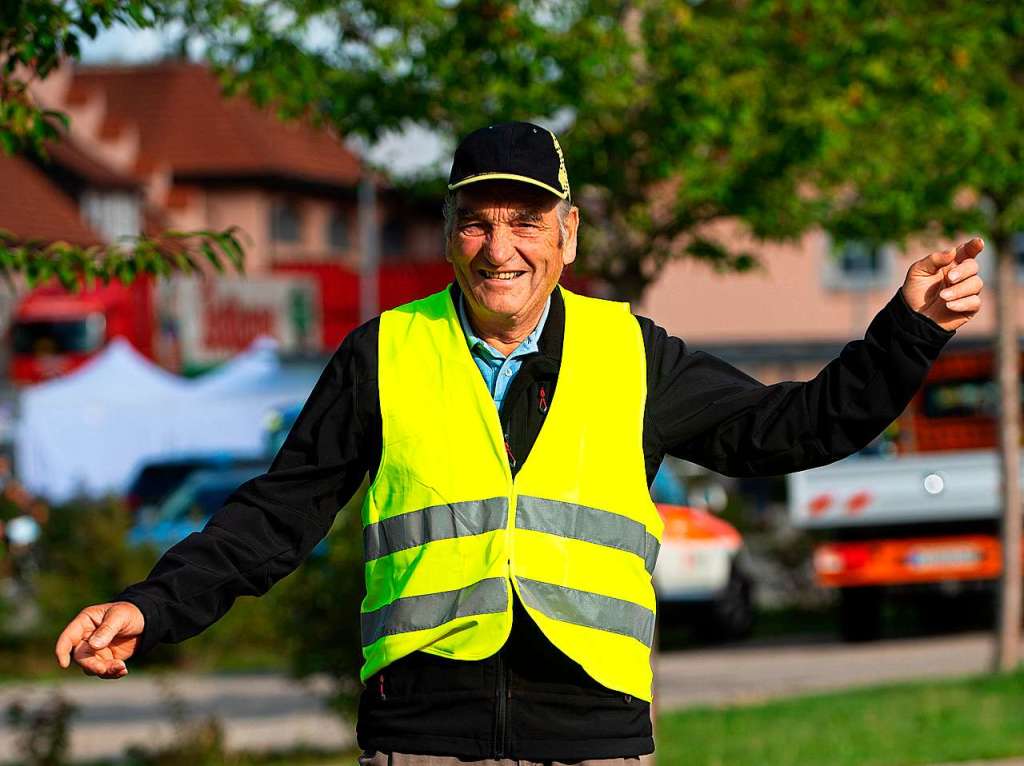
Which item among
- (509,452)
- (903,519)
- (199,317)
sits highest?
(199,317)

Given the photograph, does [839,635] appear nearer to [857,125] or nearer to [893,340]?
[857,125]

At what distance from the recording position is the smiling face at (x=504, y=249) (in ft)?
11.5

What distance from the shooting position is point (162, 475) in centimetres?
2191

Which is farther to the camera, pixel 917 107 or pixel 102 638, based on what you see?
pixel 917 107

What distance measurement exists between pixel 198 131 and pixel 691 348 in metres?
57.8

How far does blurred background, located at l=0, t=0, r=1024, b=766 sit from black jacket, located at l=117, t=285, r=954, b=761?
212 centimetres

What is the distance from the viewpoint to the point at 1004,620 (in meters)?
12.4

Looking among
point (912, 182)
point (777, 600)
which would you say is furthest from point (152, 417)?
point (912, 182)

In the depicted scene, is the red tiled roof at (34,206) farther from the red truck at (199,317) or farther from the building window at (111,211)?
the red truck at (199,317)

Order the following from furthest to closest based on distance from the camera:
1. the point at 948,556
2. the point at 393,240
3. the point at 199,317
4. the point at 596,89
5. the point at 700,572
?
the point at 393,240, the point at 199,317, the point at 700,572, the point at 948,556, the point at 596,89

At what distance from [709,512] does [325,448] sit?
1399 cm

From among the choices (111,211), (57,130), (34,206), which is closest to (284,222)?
(111,211)

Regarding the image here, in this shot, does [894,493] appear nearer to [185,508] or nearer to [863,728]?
[863,728]

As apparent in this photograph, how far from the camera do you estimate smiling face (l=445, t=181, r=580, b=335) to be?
11.5ft
